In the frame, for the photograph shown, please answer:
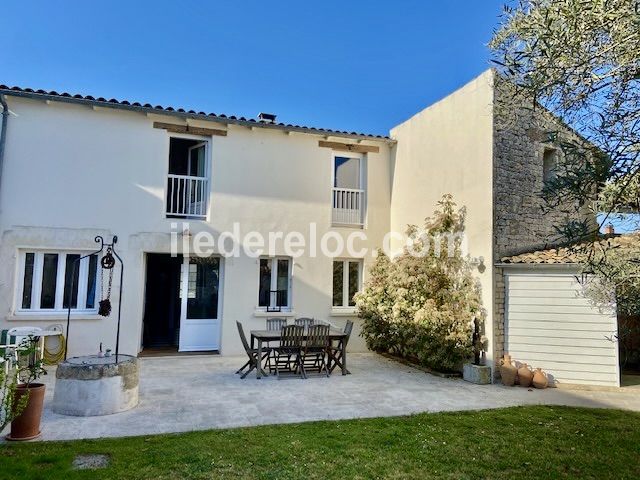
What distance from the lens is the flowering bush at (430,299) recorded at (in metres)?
10.3

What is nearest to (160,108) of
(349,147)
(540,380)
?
(349,147)

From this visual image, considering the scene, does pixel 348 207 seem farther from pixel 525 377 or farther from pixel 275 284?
pixel 525 377

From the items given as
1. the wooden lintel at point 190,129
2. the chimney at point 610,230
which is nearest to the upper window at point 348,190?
the wooden lintel at point 190,129

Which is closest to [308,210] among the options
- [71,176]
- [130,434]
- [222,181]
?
[222,181]

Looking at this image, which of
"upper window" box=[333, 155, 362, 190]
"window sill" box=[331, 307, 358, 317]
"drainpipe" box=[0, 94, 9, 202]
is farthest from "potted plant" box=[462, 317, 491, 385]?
"drainpipe" box=[0, 94, 9, 202]

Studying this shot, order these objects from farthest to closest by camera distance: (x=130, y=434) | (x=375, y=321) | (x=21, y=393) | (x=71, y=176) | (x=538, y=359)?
(x=375, y=321)
(x=71, y=176)
(x=538, y=359)
(x=130, y=434)
(x=21, y=393)

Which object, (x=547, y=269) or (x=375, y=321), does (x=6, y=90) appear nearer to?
(x=375, y=321)

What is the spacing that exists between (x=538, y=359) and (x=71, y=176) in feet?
39.0

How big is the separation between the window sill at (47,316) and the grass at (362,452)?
5.98 metres

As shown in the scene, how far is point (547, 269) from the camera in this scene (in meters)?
10.1

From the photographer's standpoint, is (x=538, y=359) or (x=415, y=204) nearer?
(x=538, y=359)

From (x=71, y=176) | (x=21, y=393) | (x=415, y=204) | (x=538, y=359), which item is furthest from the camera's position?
(x=415, y=204)

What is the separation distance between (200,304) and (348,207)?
17.4 feet

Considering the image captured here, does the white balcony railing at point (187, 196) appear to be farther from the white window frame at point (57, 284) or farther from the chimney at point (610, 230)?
the chimney at point (610, 230)
